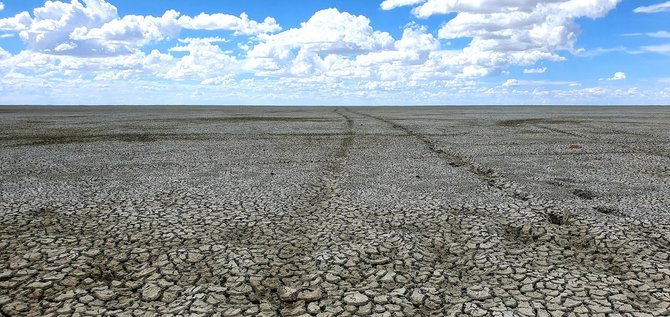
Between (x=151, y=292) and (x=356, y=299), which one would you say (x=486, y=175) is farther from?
(x=151, y=292)

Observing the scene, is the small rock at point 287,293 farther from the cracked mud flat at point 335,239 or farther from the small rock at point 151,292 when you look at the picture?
the small rock at point 151,292

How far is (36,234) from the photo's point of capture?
A: 20.5 feet

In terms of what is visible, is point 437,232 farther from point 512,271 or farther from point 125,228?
point 125,228

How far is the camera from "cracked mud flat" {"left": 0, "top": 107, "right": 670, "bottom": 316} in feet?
14.6

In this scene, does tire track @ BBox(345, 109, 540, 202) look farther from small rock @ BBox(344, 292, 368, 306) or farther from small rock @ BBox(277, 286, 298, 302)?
small rock @ BBox(277, 286, 298, 302)

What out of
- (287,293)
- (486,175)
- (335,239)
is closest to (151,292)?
(287,293)

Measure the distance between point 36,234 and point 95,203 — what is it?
1.83 metres

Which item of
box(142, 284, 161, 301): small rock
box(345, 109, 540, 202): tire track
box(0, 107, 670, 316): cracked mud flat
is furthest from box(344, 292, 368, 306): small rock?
box(345, 109, 540, 202): tire track

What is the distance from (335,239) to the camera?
619cm

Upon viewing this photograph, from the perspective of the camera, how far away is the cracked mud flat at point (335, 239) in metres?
4.45

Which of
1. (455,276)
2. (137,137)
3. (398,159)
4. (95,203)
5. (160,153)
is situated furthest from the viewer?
(137,137)

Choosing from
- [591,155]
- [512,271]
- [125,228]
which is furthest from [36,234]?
[591,155]

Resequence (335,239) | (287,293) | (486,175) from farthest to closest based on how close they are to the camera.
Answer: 1. (486,175)
2. (335,239)
3. (287,293)

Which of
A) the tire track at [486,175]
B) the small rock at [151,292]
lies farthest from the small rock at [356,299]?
the tire track at [486,175]
